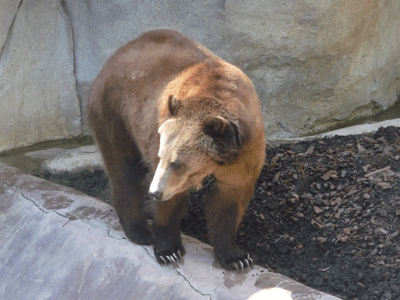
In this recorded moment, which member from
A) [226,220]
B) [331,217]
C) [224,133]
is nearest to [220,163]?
[224,133]

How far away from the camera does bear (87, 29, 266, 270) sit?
12.2 feet

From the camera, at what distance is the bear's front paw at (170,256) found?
445cm

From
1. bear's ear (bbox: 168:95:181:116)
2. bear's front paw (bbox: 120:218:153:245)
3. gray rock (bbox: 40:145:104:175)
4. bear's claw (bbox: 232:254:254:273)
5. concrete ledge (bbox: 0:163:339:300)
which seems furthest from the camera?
gray rock (bbox: 40:145:104:175)

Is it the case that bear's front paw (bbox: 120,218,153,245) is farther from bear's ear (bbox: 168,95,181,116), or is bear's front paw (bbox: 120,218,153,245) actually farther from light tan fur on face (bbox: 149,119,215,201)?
bear's ear (bbox: 168,95,181,116)

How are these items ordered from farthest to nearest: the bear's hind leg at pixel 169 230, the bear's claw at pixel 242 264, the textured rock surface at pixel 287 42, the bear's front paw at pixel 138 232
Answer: the textured rock surface at pixel 287 42
the bear's front paw at pixel 138 232
the bear's hind leg at pixel 169 230
the bear's claw at pixel 242 264

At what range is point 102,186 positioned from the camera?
6.63m

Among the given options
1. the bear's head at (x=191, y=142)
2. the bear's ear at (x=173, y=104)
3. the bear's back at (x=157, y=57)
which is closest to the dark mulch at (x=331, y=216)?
the bear's head at (x=191, y=142)

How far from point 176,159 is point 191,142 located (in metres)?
0.14

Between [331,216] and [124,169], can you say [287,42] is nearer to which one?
[331,216]

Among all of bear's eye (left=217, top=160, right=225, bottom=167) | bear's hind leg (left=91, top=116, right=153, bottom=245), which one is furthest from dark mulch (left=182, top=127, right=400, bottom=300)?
bear's eye (left=217, top=160, right=225, bottom=167)

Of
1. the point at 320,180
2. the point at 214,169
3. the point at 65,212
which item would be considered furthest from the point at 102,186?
the point at 214,169

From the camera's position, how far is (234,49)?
6.67 m

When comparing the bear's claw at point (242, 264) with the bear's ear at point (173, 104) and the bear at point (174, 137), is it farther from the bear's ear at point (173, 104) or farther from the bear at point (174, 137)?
the bear's ear at point (173, 104)

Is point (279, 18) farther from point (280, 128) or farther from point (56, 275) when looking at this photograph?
point (56, 275)
